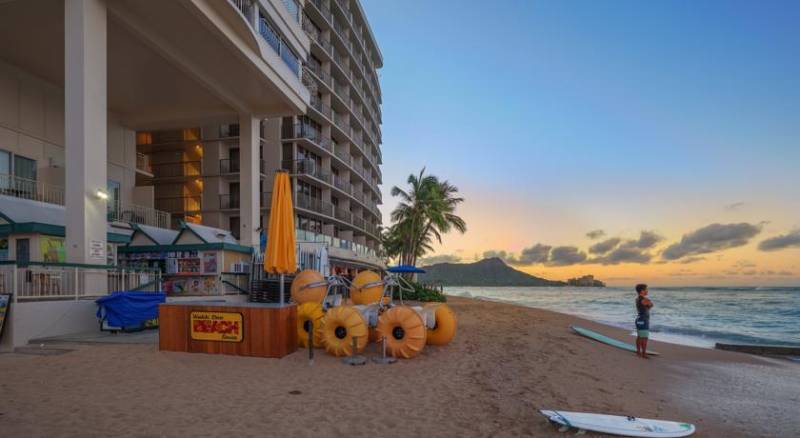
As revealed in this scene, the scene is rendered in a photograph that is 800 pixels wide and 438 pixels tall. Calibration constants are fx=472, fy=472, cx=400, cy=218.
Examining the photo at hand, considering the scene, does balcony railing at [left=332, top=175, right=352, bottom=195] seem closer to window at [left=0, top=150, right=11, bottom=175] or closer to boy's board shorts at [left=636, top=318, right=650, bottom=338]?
window at [left=0, top=150, right=11, bottom=175]

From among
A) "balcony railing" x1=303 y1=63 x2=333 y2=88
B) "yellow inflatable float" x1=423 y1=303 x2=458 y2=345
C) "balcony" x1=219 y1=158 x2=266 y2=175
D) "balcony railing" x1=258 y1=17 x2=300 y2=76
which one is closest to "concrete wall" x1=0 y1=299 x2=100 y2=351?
"yellow inflatable float" x1=423 y1=303 x2=458 y2=345

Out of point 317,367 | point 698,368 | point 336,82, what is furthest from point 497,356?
point 336,82

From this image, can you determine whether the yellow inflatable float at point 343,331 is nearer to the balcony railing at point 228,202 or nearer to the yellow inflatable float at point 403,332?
the yellow inflatable float at point 403,332

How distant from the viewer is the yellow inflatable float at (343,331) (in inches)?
372

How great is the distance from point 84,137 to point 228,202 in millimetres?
21154

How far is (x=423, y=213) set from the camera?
45.2m

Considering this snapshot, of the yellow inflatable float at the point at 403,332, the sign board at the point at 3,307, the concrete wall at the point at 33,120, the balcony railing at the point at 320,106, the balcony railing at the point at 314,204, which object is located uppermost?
the balcony railing at the point at 320,106

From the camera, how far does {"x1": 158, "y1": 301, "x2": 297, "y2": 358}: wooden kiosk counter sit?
9172 mm

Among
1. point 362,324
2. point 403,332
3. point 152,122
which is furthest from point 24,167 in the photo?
point 403,332

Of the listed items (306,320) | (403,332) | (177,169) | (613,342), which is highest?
(177,169)

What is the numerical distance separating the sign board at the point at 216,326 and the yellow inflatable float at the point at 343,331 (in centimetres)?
169

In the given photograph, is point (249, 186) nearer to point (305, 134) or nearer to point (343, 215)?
point (305, 134)

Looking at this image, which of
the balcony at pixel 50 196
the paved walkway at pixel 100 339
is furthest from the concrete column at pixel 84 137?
the balcony at pixel 50 196

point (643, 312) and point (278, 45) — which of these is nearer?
point (643, 312)
